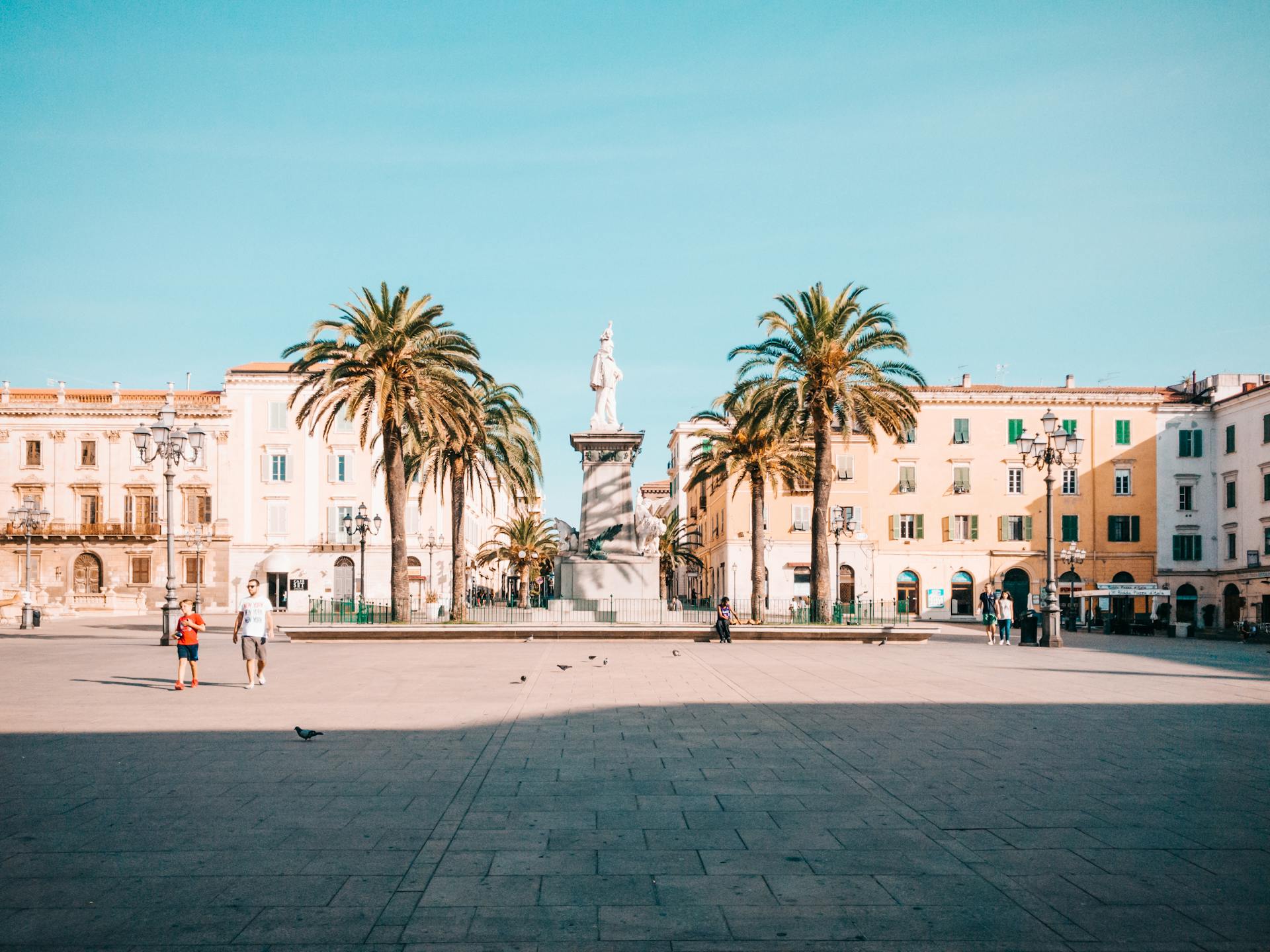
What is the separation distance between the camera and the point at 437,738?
11.6 metres

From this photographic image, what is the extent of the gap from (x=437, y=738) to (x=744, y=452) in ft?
108

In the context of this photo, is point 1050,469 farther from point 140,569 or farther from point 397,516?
point 140,569

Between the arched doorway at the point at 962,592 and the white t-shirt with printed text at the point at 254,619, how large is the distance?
5162cm

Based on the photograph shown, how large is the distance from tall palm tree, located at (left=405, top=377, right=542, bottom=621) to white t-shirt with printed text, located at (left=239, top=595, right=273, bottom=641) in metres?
19.0

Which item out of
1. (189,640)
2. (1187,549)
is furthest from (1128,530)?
(189,640)

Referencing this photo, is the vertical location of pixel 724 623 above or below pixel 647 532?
below

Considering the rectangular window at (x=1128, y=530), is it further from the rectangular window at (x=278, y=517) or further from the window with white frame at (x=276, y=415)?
the window with white frame at (x=276, y=415)

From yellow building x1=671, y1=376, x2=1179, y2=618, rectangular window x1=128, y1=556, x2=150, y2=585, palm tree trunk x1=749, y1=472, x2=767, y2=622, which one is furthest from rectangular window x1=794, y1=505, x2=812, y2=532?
rectangular window x1=128, y1=556, x2=150, y2=585

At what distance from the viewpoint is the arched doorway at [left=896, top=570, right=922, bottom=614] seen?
205 ft

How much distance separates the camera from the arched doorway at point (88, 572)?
64.4m

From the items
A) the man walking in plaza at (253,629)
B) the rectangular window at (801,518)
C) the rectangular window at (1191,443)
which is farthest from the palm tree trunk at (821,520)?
the rectangular window at (1191,443)

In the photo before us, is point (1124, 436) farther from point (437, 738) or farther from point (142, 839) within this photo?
point (142, 839)

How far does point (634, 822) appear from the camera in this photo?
7672mm

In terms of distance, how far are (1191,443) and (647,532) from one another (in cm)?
4196
